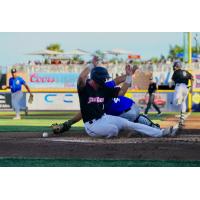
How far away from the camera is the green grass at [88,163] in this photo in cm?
862

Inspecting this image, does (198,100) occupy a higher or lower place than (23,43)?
lower

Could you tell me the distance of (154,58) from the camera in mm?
29078

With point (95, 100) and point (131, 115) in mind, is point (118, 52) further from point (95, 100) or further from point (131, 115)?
point (95, 100)

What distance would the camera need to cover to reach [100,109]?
453 inches

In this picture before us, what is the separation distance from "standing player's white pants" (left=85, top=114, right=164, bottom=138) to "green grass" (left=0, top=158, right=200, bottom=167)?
2.21 metres

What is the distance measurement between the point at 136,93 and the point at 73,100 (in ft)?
7.73

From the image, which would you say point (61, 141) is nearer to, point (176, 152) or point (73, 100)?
point (176, 152)

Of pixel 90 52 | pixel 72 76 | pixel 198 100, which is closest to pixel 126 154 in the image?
pixel 90 52

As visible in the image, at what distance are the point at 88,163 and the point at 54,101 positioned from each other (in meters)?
17.0

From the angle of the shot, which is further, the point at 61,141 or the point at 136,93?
the point at 136,93

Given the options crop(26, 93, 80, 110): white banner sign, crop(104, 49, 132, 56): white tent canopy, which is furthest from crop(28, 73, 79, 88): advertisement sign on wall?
crop(104, 49, 132, 56): white tent canopy

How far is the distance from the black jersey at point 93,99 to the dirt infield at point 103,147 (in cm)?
43

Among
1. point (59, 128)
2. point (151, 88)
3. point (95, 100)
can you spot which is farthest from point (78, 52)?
point (95, 100)

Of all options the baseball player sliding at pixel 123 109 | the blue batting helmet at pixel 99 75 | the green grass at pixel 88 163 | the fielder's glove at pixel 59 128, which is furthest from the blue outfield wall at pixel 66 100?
the green grass at pixel 88 163
